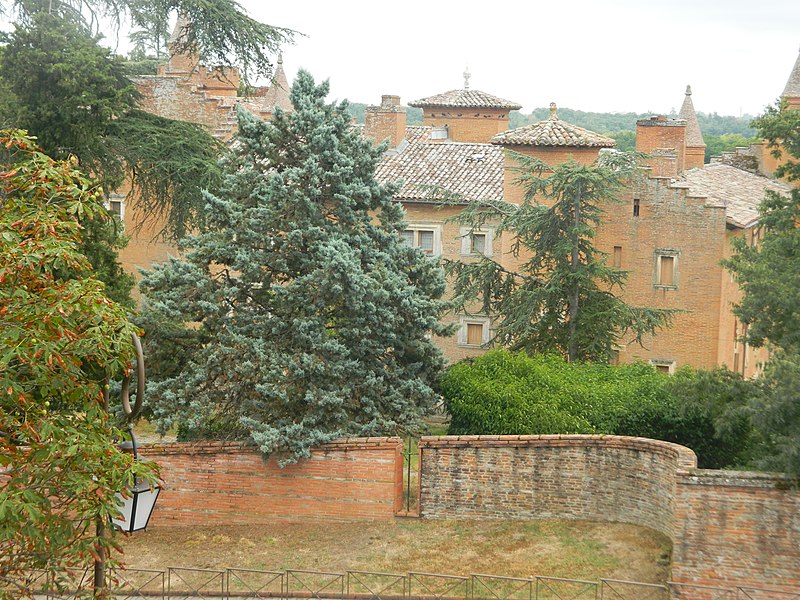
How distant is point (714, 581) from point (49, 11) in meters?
16.2

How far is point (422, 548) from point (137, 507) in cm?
1005

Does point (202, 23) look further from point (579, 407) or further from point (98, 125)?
point (579, 407)

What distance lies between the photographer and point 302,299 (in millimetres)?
21109

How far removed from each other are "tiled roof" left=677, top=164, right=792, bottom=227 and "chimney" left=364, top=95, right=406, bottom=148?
9.81 m

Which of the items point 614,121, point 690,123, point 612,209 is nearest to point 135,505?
point 612,209

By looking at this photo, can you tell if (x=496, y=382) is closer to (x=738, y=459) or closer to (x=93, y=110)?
(x=738, y=459)

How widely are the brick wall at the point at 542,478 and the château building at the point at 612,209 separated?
640 cm

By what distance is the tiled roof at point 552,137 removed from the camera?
31.9m

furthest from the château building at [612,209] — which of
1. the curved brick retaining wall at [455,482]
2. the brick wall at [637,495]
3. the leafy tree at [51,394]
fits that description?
the leafy tree at [51,394]

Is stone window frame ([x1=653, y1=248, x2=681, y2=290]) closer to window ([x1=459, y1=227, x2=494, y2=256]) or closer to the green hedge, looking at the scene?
window ([x1=459, y1=227, x2=494, y2=256])

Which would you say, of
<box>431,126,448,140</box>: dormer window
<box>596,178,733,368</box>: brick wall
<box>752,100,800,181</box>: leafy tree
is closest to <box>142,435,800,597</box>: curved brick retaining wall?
<box>752,100,800,181</box>: leafy tree

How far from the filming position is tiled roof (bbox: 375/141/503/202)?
3603cm

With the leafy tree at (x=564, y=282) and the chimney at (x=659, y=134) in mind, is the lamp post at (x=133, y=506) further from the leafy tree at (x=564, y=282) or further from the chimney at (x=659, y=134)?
the chimney at (x=659, y=134)

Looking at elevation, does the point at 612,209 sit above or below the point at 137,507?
above
